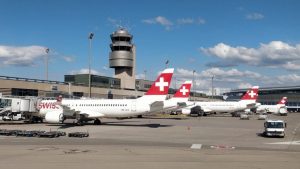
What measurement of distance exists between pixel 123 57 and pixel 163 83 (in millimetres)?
87376

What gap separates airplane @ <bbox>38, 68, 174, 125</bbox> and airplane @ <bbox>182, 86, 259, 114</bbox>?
4647 cm

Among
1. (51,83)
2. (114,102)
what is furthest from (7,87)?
(114,102)

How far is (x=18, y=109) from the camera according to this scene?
55.2 m

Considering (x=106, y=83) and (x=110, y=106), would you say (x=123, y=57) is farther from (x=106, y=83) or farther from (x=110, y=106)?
(x=110, y=106)

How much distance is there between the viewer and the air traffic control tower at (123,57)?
137 metres

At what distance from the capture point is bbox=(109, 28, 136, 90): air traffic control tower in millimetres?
136750

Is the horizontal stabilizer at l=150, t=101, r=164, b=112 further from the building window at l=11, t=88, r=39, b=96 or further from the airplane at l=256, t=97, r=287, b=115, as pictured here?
the airplane at l=256, t=97, r=287, b=115

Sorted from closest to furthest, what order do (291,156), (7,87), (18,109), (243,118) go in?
(291,156) → (18,109) → (7,87) → (243,118)

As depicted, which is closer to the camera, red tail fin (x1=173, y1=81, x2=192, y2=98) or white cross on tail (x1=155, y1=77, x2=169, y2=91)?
white cross on tail (x1=155, y1=77, x2=169, y2=91)

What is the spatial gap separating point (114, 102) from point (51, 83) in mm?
41964

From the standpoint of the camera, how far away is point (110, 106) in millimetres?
53875

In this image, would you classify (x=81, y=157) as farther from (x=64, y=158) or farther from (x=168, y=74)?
(x=168, y=74)

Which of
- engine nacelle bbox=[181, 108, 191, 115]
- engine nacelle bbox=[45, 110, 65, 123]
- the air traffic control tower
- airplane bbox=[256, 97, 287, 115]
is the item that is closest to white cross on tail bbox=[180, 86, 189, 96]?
engine nacelle bbox=[181, 108, 191, 115]

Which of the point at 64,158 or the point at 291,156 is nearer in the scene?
the point at 64,158
